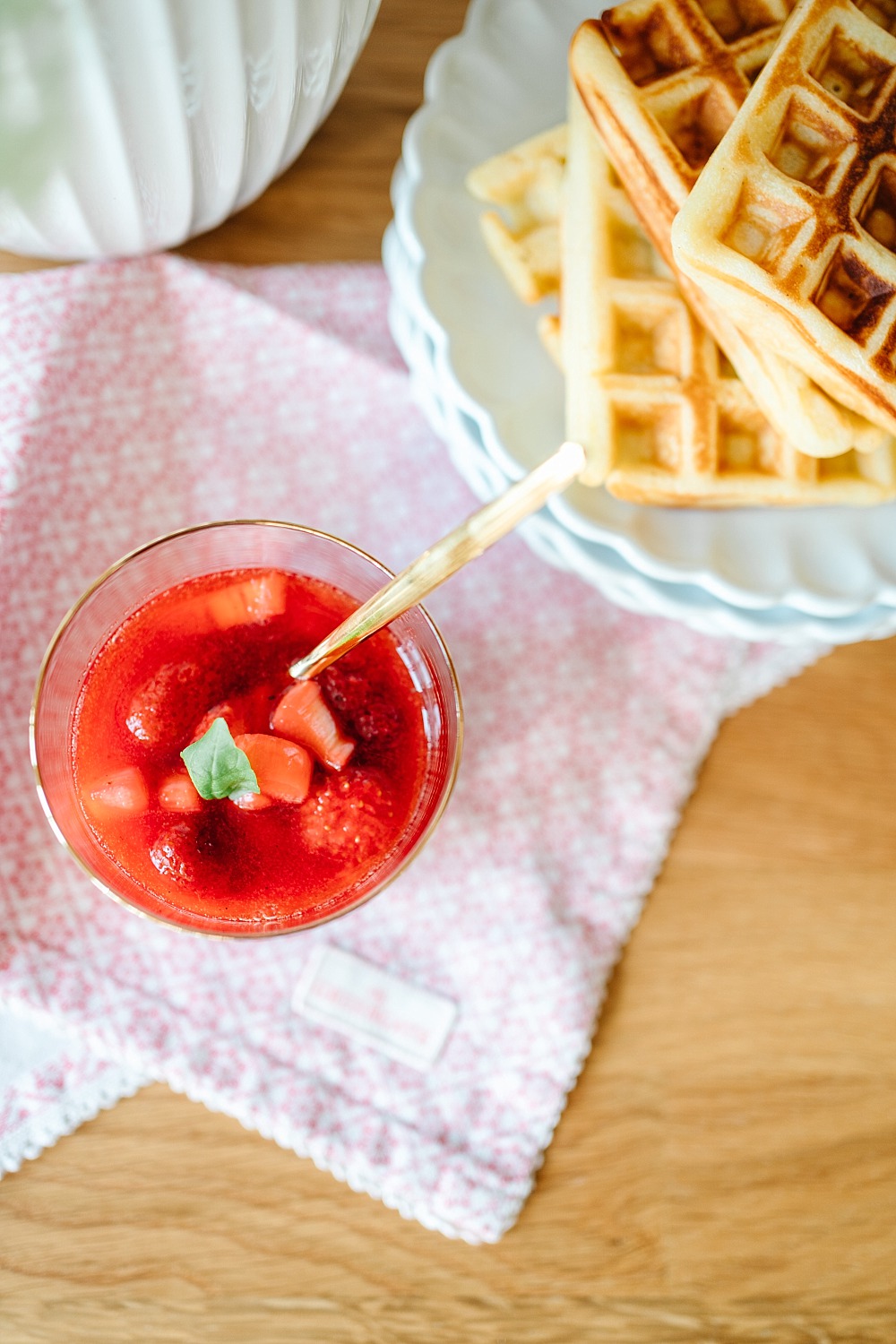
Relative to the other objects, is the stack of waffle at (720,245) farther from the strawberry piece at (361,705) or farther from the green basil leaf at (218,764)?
the green basil leaf at (218,764)

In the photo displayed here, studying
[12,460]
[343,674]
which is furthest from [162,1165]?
[12,460]

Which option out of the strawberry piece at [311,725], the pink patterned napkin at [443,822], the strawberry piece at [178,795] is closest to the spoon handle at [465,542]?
the strawberry piece at [311,725]

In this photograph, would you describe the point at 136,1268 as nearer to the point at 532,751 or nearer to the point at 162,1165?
the point at 162,1165

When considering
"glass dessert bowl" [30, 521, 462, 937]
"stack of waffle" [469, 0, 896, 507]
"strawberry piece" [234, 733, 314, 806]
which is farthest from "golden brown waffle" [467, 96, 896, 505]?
"strawberry piece" [234, 733, 314, 806]

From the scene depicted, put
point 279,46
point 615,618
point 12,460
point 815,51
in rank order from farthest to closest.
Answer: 1. point 615,618
2. point 12,460
3. point 815,51
4. point 279,46

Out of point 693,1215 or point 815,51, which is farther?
point 693,1215

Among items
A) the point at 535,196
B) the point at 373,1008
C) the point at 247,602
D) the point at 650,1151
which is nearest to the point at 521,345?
the point at 535,196
